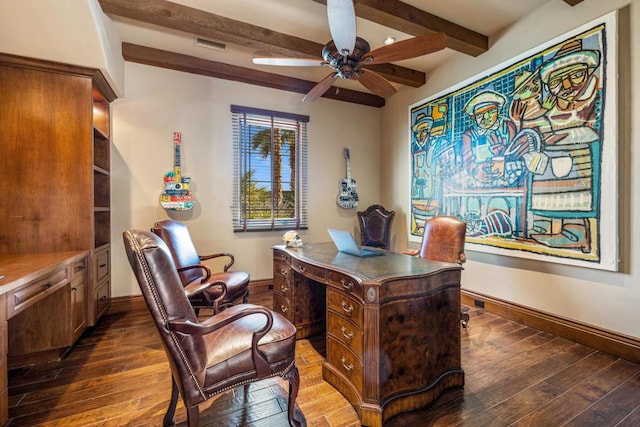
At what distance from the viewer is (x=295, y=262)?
2.37m

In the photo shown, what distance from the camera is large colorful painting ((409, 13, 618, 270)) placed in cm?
227

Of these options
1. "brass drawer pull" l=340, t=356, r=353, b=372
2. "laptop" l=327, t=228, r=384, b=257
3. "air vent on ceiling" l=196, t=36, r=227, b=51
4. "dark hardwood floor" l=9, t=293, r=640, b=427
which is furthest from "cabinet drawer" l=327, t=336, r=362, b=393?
"air vent on ceiling" l=196, t=36, r=227, b=51

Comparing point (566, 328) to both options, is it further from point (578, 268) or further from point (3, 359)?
point (3, 359)

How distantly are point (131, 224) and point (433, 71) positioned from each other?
14.5 ft

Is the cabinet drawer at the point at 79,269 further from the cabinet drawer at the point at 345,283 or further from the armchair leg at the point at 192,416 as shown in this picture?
the cabinet drawer at the point at 345,283

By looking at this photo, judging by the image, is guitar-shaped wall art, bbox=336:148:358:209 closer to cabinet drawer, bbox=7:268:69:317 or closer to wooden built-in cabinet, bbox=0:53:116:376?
wooden built-in cabinet, bbox=0:53:116:376

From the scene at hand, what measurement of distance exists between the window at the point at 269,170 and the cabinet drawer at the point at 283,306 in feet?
4.49

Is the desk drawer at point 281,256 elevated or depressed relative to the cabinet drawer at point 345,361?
elevated

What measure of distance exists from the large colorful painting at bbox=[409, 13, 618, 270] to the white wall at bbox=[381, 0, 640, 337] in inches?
3.6

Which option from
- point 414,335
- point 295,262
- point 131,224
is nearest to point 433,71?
point 295,262

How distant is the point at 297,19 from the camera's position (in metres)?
2.80

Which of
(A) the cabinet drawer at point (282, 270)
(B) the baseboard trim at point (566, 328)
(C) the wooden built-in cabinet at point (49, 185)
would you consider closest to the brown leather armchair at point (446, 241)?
(B) the baseboard trim at point (566, 328)

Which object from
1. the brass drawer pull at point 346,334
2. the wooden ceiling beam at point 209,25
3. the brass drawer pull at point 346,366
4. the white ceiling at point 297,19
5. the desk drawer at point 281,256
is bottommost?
the brass drawer pull at point 346,366

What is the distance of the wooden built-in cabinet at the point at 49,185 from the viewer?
2.23 metres
